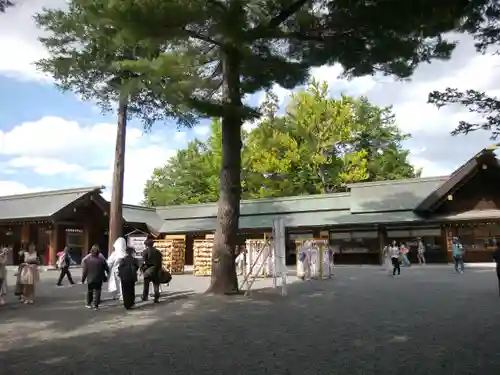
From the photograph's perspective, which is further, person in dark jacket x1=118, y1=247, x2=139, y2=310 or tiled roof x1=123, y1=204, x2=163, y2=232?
tiled roof x1=123, y1=204, x2=163, y2=232

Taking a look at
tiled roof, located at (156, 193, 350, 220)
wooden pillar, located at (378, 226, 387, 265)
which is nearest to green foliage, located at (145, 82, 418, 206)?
tiled roof, located at (156, 193, 350, 220)

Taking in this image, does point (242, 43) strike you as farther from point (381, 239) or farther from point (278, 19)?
point (381, 239)

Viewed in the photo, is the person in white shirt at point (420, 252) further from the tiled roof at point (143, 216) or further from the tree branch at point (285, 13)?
the tiled roof at point (143, 216)

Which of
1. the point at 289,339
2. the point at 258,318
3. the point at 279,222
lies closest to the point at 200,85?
the point at 279,222

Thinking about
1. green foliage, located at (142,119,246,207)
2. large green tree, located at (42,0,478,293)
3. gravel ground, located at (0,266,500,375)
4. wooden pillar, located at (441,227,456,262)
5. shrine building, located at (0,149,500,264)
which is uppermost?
green foliage, located at (142,119,246,207)

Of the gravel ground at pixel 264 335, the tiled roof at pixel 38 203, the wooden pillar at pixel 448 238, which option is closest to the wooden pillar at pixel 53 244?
the tiled roof at pixel 38 203

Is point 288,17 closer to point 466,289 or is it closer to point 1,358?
point 466,289

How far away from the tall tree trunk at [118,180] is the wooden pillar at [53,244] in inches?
387

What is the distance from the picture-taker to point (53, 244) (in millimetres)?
26516

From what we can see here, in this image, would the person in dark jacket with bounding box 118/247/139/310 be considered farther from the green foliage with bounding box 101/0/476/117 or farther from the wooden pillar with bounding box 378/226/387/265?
the wooden pillar with bounding box 378/226/387/265

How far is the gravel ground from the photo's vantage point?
566 cm

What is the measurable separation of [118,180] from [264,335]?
12.3 m

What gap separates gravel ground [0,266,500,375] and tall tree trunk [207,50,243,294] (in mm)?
806

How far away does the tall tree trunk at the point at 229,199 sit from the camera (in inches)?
508
